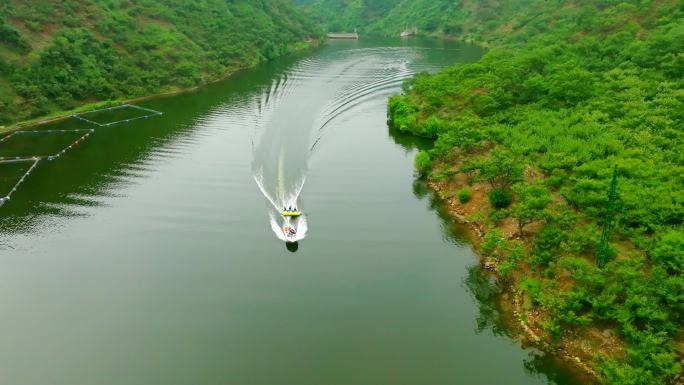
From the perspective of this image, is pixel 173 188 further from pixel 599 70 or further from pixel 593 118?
pixel 599 70

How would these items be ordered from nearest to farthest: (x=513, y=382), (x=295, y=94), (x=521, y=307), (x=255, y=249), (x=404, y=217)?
(x=513, y=382)
(x=521, y=307)
(x=255, y=249)
(x=404, y=217)
(x=295, y=94)

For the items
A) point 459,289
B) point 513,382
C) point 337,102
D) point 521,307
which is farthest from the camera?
point 337,102

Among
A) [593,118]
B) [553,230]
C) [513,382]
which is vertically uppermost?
[593,118]

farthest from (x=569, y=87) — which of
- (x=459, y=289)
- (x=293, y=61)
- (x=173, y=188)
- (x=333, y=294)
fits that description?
(x=293, y=61)

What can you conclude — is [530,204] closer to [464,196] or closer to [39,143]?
[464,196]

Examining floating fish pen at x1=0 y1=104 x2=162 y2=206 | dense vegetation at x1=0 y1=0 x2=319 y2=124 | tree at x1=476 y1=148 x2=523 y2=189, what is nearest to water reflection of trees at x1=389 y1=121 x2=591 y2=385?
tree at x1=476 y1=148 x2=523 y2=189

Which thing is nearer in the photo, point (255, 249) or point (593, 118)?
point (255, 249)
